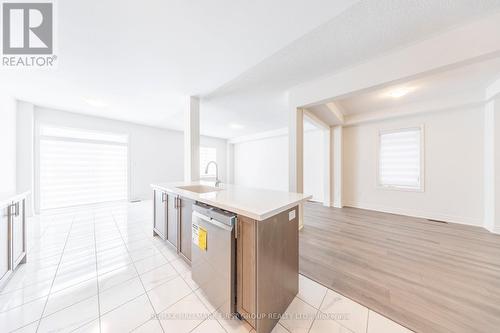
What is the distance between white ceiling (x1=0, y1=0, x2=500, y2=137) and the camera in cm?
137

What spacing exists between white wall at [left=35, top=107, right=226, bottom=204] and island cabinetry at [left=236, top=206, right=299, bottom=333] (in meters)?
5.36

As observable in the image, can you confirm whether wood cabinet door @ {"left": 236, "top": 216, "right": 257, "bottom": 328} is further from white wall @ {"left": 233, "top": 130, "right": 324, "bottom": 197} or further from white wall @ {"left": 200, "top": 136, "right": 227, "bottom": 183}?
white wall @ {"left": 200, "top": 136, "right": 227, "bottom": 183}

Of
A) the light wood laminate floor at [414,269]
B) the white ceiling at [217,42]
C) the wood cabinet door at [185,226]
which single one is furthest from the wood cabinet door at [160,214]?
the light wood laminate floor at [414,269]

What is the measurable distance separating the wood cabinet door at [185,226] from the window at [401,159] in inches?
183

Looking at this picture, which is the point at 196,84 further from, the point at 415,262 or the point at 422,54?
the point at 415,262

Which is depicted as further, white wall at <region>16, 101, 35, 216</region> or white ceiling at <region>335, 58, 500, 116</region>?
white wall at <region>16, 101, 35, 216</region>

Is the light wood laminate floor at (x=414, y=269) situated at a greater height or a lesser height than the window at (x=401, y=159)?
lesser

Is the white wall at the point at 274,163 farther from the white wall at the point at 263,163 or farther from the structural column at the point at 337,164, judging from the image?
the structural column at the point at 337,164

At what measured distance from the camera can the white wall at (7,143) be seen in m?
→ 2.85

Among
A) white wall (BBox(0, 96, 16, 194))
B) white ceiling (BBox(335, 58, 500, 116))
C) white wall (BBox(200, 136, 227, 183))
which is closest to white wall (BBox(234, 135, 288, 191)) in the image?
white wall (BBox(200, 136, 227, 183))

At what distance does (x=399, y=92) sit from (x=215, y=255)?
398 cm

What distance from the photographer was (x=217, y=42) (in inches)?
69.3

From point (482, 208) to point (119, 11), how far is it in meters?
6.19

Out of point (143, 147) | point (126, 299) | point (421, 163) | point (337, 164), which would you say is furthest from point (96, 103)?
point (421, 163)
